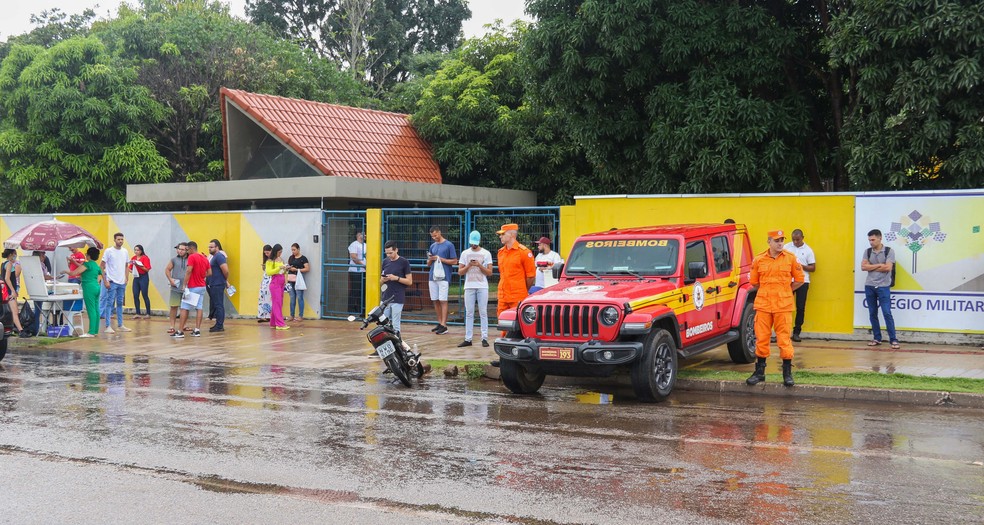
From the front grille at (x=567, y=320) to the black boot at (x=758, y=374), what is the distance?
228 cm

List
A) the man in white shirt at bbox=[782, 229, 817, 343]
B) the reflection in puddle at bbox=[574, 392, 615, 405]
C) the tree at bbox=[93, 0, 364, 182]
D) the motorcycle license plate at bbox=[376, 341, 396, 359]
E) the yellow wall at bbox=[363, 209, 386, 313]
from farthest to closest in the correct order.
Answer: the tree at bbox=[93, 0, 364, 182]
the yellow wall at bbox=[363, 209, 386, 313]
the man in white shirt at bbox=[782, 229, 817, 343]
the motorcycle license plate at bbox=[376, 341, 396, 359]
the reflection in puddle at bbox=[574, 392, 615, 405]

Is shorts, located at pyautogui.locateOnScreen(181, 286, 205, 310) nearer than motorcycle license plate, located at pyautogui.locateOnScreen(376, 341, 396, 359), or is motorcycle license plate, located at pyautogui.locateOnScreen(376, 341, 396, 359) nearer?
motorcycle license plate, located at pyautogui.locateOnScreen(376, 341, 396, 359)

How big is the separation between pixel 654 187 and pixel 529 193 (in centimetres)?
815

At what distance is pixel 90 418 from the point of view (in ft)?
32.0

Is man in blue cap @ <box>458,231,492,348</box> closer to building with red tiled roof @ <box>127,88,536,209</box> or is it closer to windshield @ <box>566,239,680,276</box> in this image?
windshield @ <box>566,239,680,276</box>

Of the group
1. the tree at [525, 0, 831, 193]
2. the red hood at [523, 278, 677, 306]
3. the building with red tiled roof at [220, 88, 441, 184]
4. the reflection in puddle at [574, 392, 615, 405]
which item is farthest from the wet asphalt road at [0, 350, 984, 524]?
the building with red tiled roof at [220, 88, 441, 184]

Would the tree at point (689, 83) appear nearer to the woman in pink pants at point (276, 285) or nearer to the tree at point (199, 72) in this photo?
the woman in pink pants at point (276, 285)

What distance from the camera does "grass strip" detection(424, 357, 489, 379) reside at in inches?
517

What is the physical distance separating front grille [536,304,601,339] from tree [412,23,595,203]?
1683cm

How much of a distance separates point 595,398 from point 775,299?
98.2 inches

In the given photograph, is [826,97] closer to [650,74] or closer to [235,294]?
[650,74]

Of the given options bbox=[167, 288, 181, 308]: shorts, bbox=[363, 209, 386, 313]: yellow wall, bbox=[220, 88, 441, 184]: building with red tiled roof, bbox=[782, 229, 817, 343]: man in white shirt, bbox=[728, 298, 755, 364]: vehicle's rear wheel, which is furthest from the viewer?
bbox=[220, 88, 441, 184]: building with red tiled roof

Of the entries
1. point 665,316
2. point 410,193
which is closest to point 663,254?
point 665,316

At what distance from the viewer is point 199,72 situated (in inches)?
1459
